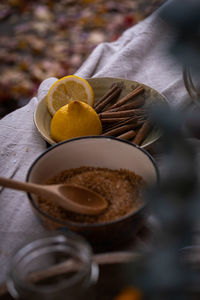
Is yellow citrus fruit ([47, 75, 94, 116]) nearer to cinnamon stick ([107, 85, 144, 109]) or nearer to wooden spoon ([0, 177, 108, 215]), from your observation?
cinnamon stick ([107, 85, 144, 109])

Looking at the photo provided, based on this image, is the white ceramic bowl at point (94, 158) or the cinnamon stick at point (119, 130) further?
the cinnamon stick at point (119, 130)

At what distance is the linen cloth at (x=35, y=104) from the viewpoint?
0.68 m

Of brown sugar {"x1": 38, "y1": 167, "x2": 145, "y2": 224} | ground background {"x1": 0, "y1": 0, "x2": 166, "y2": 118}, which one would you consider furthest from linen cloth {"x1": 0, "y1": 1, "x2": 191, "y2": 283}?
ground background {"x1": 0, "y1": 0, "x2": 166, "y2": 118}

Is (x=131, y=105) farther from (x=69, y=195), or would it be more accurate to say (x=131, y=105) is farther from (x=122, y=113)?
(x=69, y=195)

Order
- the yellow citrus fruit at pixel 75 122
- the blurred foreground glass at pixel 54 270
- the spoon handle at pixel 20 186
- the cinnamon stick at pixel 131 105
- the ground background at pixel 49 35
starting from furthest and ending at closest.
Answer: the ground background at pixel 49 35
the cinnamon stick at pixel 131 105
the yellow citrus fruit at pixel 75 122
the spoon handle at pixel 20 186
the blurred foreground glass at pixel 54 270

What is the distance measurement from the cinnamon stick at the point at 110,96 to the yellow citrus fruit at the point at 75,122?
0.12 m

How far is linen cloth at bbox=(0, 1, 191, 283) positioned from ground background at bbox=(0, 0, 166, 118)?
612mm

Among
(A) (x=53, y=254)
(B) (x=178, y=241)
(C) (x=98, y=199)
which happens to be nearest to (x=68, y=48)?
(C) (x=98, y=199)

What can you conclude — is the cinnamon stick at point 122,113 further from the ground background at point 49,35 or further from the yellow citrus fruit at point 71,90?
the ground background at point 49,35

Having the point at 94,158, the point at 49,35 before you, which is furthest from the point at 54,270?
the point at 49,35

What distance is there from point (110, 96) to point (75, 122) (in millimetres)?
180

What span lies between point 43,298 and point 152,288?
0.56 feet

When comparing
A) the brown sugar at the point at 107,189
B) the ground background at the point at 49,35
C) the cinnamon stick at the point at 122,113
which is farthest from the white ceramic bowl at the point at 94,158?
the ground background at the point at 49,35

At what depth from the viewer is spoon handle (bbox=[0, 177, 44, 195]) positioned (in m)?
0.58
